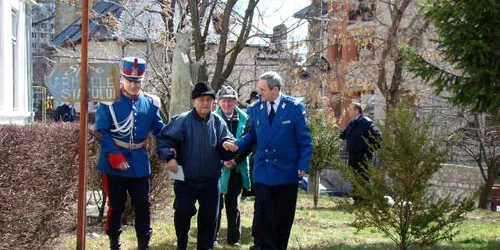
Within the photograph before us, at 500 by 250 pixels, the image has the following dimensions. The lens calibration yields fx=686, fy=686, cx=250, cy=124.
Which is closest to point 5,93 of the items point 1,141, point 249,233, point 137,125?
point 249,233

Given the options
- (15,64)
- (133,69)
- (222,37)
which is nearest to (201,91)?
(133,69)

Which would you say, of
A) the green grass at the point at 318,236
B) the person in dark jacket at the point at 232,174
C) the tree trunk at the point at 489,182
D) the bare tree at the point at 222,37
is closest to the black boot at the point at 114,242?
the green grass at the point at 318,236

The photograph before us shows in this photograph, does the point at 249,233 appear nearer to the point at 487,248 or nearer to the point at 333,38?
the point at 487,248

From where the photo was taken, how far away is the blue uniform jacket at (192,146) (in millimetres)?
6230

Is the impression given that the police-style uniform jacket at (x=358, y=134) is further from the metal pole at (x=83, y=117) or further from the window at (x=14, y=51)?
the window at (x=14, y=51)

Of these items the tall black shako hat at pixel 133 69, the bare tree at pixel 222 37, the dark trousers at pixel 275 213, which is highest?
the bare tree at pixel 222 37

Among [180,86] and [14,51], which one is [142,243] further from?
[14,51]

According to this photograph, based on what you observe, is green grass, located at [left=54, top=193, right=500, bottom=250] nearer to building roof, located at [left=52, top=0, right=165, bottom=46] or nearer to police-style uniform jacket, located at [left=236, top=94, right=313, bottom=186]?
police-style uniform jacket, located at [left=236, top=94, right=313, bottom=186]

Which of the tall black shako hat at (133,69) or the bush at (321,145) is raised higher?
the tall black shako hat at (133,69)

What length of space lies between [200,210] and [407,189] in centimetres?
195

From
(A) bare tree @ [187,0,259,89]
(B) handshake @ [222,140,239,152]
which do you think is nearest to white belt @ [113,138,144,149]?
(B) handshake @ [222,140,239,152]

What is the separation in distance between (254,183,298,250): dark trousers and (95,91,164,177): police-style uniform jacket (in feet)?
3.69

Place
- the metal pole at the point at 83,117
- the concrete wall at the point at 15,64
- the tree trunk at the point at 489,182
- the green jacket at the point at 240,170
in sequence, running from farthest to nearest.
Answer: the tree trunk at the point at 489,182, the concrete wall at the point at 15,64, the green jacket at the point at 240,170, the metal pole at the point at 83,117

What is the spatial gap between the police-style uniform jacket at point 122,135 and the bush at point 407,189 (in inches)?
81.9
